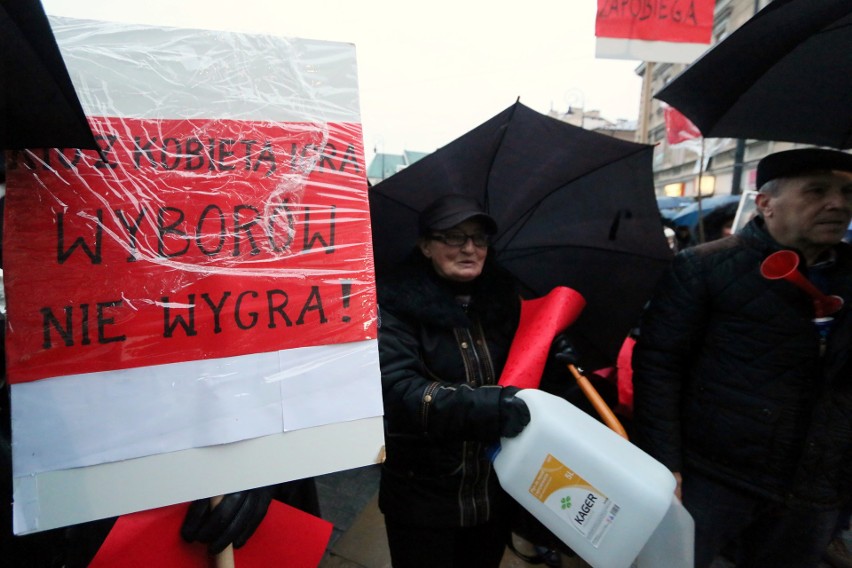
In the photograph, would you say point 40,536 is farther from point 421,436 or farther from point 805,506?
point 805,506

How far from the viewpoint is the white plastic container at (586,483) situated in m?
1.09

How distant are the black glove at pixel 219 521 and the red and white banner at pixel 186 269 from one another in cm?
20

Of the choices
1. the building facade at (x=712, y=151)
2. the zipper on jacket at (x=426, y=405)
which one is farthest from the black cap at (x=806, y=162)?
the building facade at (x=712, y=151)

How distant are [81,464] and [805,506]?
6.98 ft

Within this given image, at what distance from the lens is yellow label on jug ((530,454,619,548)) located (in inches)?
42.7

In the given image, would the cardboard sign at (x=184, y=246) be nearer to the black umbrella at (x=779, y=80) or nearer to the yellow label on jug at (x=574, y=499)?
the yellow label on jug at (x=574, y=499)

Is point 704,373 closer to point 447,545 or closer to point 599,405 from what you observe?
point 599,405

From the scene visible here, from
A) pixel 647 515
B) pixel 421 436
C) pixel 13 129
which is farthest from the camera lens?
pixel 421 436

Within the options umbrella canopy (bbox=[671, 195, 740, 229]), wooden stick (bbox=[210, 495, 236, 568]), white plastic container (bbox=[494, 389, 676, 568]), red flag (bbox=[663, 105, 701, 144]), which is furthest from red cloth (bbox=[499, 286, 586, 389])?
red flag (bbox=[663, 105, 701, 144])

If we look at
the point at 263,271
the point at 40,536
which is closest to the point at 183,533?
the point at 40,536

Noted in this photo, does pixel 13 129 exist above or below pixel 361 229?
above

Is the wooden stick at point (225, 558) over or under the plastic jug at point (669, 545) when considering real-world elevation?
over

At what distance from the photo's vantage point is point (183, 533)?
1031 millimetres

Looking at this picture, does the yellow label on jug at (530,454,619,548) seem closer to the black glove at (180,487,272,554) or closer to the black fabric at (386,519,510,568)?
the black fabric at (386,519,510,568)
